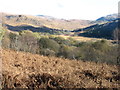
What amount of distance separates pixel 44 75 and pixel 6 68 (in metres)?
1.40

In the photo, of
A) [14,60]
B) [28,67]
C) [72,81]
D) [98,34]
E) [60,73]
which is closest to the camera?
[72,81]

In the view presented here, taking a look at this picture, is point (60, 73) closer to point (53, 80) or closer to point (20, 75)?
point (53, 80)

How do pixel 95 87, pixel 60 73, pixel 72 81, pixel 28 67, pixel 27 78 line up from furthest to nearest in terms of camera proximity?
1. pixel 28 67
2. pixel 60 73
3. pixel 27 78
4. pixel 72 81
5. pixel 95 87

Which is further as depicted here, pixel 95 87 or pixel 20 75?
pixel 20 75

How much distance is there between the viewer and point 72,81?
5246mm

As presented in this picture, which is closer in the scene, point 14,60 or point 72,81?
point 72,81

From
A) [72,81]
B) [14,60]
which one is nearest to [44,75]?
[72,81]

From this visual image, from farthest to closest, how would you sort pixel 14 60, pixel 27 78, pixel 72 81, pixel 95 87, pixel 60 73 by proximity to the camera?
1. pixel 14 60
2. pixel 60 73
3. pixel 27 78
4. pixel 72 81
5. pixel 95 87

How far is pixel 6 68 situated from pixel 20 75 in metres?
0.86

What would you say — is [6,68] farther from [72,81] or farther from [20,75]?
[72,81]

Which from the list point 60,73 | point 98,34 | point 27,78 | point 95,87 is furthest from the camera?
point 98,34

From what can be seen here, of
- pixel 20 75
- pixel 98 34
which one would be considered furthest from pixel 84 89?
pixel 98 34

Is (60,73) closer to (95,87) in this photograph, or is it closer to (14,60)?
(95,87)

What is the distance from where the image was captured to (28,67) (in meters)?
6.93
